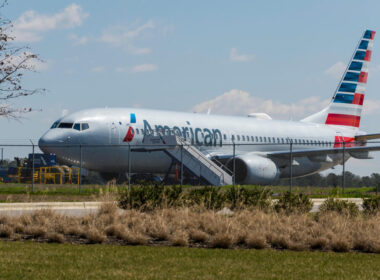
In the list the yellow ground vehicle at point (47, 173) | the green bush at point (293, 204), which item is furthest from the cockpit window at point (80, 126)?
the green bush at point (293, 204)

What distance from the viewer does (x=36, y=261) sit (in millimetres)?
9828

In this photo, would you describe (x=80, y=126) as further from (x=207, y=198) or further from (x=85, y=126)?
(x=207, y=198)

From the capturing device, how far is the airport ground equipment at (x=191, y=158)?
3341 cm

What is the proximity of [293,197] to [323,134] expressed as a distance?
29599 mm

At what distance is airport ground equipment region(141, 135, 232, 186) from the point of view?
1315 inches

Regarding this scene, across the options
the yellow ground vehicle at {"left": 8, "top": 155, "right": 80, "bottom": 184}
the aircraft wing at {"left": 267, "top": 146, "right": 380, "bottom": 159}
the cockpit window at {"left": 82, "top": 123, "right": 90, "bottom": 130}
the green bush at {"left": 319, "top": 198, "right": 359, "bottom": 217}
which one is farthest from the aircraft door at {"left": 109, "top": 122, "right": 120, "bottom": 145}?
the green bush at {"left": 319, "top": 198, "right": 359, "bottom": 217}

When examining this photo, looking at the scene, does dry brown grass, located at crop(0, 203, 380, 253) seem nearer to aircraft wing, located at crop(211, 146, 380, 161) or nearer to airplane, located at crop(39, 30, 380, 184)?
airplane, located at crop(39, 30, 380, 184)

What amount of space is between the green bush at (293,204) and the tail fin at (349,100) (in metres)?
32.1

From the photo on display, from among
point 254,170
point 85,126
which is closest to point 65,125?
point 85,126

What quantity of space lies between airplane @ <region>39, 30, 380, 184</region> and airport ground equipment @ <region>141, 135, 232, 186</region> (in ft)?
1.23

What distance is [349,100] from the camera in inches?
1961

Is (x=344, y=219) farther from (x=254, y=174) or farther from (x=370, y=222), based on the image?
(x=254, y=174)

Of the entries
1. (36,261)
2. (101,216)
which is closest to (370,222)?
(101,216)

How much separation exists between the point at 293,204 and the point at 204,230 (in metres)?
4.50
